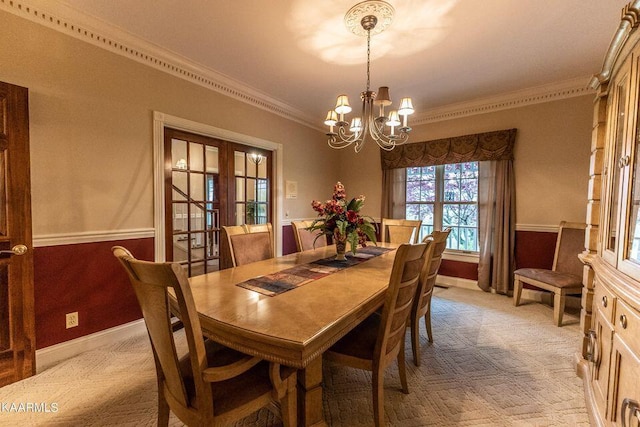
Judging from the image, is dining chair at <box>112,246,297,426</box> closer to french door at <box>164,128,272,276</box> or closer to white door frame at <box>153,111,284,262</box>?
white door frame at <box>153,111,284,262</box>

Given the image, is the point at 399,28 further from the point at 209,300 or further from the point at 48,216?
the point at 48,216

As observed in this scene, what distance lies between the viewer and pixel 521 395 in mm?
1789

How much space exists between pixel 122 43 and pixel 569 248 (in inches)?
195

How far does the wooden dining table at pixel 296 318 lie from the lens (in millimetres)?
991

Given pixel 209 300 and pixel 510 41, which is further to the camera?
pixel 510 41

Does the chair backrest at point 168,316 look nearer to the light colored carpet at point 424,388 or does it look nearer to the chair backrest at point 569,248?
→ the light colored carpet at point 424,388

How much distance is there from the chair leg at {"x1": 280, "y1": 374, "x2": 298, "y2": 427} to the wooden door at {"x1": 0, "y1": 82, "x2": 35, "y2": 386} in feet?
6.59

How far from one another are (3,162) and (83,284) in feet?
3.31

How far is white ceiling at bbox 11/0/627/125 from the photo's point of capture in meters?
2.00

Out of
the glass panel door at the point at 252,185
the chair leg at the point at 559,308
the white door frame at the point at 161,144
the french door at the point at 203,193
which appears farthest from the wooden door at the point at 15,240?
the chair leg at the point at 559,308

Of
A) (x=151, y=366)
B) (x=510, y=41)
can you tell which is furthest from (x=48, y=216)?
(x=510, y=41)

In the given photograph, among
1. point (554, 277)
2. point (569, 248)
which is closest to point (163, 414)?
point (554, 277)

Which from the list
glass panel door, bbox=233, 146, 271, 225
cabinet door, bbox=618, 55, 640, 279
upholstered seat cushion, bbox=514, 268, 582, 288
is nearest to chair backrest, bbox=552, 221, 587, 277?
upholstered seat cushion, bbox=514, 268, 582, 288

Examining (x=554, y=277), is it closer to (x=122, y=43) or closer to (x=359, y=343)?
(x=359, y=343)
